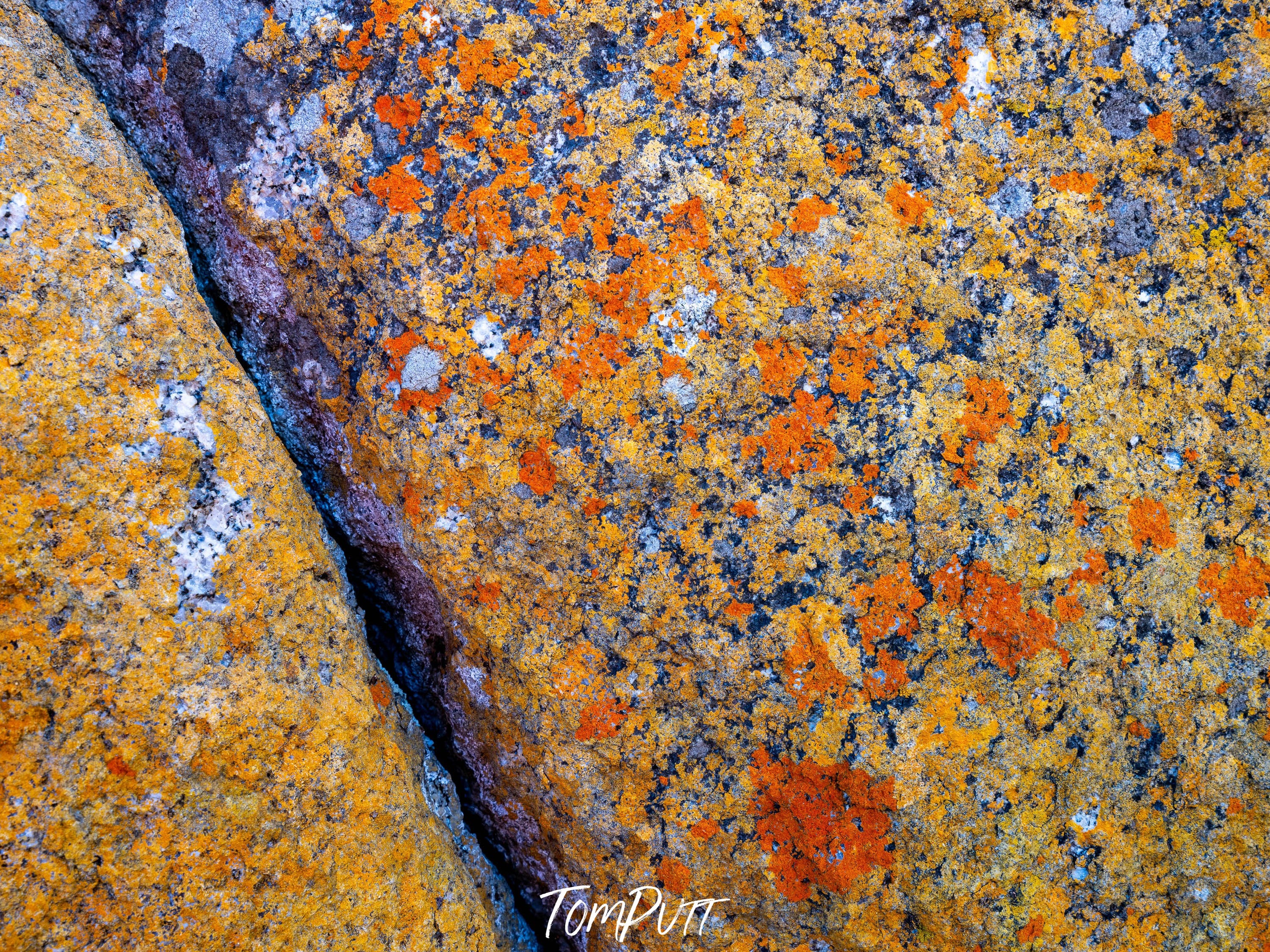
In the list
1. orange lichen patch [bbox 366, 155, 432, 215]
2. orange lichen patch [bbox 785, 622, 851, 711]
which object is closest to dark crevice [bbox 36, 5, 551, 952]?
orange lichen patch [bbox 366, 155, 432, 215]

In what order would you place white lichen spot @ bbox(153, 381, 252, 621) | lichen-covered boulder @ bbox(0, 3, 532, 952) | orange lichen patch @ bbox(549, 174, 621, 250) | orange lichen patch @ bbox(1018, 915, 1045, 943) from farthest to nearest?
orange lichen patch @ bbox(549, 174, 621, 250) < orange lichen patch @ bbox(1018, 915, 1045, 943) < white lichen spot @ bbox(153, 381, 252, 621) < lichen-covered boulder @ bbox(0, 3, 532, 952)

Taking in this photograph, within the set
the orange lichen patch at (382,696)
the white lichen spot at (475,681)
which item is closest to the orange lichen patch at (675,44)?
the white lichen spot at (475,681)

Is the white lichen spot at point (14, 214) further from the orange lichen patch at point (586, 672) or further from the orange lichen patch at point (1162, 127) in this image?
the orange lichen patch at point (1162, 127)

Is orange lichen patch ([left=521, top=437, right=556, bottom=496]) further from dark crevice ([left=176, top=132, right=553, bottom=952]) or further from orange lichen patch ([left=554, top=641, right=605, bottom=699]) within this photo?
dark crevice ([left=176, top=132, right=553, bottom=952])

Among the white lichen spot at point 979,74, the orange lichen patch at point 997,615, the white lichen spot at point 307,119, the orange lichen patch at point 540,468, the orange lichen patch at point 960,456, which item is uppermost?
the white lichen spot at point 307,119

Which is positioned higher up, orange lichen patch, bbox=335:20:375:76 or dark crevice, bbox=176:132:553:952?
orange lichen patch, bbox=335:20:375:76

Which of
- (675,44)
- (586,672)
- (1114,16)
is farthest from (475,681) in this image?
(1114,16)

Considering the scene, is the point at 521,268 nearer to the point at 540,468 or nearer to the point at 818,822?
the point at 540,468

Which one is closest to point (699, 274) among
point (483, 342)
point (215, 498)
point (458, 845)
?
point (483, 342)
